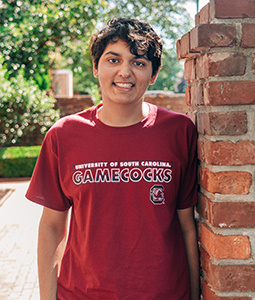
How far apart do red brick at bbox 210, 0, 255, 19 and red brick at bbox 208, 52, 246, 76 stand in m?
0.12

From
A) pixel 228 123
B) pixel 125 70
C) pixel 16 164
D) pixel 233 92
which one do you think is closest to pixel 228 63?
pixel 233 92

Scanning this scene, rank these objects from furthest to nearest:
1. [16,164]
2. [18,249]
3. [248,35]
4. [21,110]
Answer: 1. [21,110]
2. [16,164]
3. [18,249]
4. [248,35]

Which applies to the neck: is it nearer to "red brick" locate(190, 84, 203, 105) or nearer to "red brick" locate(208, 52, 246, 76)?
"red brick" locate(190, 84, 203, 105)

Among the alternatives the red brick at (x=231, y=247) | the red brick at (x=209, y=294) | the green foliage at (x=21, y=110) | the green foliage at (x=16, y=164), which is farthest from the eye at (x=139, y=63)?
the green foliage at (x=21, y=110)

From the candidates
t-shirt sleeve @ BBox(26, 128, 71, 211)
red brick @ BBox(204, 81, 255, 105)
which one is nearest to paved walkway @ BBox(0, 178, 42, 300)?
t-shirt sleeve @ BBox(26, 128, 71, 211)

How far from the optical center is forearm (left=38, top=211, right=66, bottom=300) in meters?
1.71

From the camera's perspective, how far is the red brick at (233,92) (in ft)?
4.47

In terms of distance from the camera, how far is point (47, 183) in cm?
173

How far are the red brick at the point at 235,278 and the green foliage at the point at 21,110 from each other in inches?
437

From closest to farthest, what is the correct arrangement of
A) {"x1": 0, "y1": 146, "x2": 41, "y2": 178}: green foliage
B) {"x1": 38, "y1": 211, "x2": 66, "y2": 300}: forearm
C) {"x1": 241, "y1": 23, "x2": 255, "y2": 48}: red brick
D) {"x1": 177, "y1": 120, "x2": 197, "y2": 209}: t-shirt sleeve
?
1. {"x1": 241, "y1": 23, "x2": 255, "y2": 48}: red brick
2. {"x1": 177, "y1": 120, "x2": 197, "y2": 209}: t-shirt sleeve
3. {"x1": 38, "y1": 211, "x2": 66, "y2": 300}: forearm
4. {"x1": 0, "y1": 146, "x2": 41, "y2": 178}: green foliage

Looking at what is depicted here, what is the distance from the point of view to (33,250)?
5.47 m

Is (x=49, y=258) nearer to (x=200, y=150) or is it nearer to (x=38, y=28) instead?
(x=200, y=150)

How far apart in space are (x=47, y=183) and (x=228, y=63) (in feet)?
2.85

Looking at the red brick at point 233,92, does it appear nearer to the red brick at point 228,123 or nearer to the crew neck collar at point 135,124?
the red brick at point 228,123
